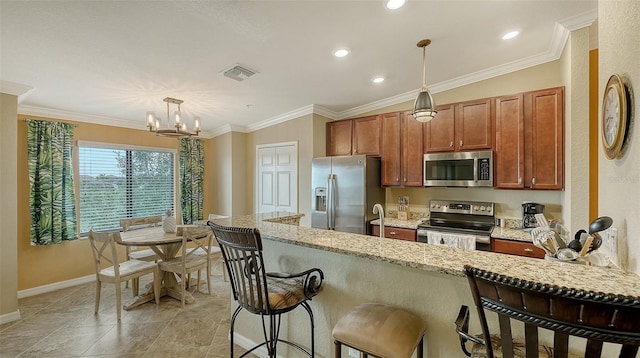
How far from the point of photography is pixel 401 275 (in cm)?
148

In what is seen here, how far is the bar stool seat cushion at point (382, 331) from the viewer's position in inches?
46.3

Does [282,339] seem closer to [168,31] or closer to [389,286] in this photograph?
[389,286]

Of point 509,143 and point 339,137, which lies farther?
point 339,137

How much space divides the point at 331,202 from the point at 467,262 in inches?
112

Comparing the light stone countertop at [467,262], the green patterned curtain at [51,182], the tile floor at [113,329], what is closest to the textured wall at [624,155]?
the light stone countertop at [467,262]

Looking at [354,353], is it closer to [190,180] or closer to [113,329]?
[113,329]

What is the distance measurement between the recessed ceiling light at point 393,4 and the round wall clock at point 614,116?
51.3 inches

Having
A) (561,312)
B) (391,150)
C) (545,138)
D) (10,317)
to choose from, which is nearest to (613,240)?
(561,312)

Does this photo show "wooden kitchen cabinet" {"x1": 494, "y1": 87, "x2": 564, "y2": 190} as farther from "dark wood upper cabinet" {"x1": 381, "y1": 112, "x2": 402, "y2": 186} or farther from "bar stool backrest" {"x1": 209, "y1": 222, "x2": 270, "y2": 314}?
"bar stool backrest" {"x1": 209, "y1": 222, "x2": 270, "y2": 314}

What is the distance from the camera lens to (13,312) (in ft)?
9.75

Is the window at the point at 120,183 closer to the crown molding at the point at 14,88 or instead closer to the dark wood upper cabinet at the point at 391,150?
the crown molding at the point at 14,88

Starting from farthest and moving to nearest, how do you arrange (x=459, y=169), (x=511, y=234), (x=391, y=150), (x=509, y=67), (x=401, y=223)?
1. (x=391, y=150)
2. (x=401, y=223)
3. (x=459, y=169)
4. (x=509, y=67)
5. (x=511, y=234)

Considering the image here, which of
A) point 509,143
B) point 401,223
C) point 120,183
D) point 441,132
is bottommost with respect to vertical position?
point 401,223

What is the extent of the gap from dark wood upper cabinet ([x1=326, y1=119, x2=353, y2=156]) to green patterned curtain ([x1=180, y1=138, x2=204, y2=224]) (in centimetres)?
267
